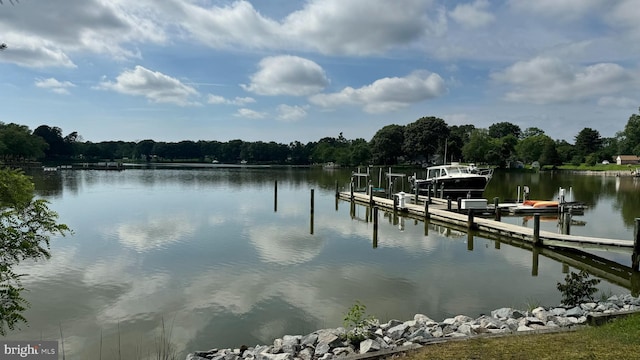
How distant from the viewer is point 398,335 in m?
7.91

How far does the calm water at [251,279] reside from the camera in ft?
33.5

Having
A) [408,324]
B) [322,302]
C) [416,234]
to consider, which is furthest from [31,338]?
[416,234]

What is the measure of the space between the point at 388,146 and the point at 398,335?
108 metres

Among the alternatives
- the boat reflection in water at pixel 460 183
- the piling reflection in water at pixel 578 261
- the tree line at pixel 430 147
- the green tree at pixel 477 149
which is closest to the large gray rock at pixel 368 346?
the piling reflection in water at pixel 578 261

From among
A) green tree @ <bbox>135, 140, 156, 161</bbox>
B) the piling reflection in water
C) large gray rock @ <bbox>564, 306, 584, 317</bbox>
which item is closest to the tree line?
green tree @ <bbox>135, 140, 156, 161</bbox>

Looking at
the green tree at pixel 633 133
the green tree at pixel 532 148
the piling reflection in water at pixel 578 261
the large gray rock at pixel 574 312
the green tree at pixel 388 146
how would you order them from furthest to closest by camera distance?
1. the green tree at pixel 388 146
2. the green tree at pixel 532 148
3. the green tree at pixel 633 133
4. the piling reflection in water at pixel 578 261
5. the large gray rock at pixel 574 312

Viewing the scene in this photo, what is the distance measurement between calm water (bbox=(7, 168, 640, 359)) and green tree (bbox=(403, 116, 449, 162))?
79.3m

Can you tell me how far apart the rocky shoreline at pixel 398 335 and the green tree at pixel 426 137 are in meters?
95.6

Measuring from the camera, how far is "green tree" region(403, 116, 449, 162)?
4107 inches

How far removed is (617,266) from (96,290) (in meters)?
17.3

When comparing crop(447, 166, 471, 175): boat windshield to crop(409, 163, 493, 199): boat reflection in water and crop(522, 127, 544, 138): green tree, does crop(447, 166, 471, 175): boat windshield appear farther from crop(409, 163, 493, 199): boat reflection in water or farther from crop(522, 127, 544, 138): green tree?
crop(522, 127, 544, 138): green tree

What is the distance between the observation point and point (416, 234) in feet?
73.9

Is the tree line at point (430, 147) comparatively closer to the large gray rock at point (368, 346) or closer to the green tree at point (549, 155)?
the green tree at point (549, 155)

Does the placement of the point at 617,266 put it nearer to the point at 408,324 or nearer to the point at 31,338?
the point at 408,324
